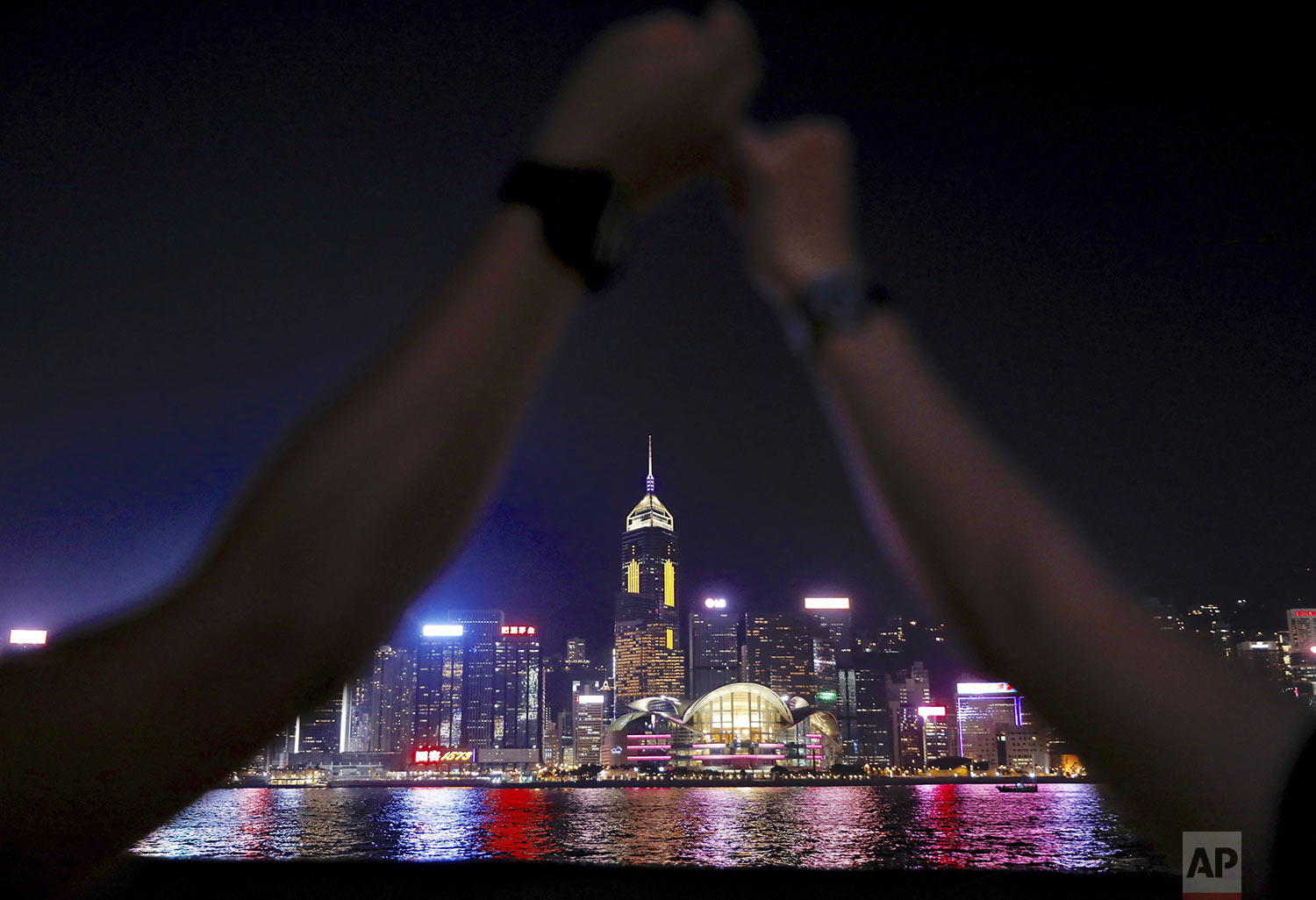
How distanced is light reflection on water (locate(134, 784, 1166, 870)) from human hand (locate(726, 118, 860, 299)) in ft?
45.4

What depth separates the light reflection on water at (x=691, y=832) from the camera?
23.5 metres

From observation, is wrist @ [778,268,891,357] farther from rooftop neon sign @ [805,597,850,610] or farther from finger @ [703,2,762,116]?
rooftop neon sign @ [805,597,850,610]

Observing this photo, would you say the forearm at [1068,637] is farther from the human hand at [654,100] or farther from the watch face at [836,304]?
the human hand at [654,100]

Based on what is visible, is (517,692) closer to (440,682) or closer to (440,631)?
(440,682)

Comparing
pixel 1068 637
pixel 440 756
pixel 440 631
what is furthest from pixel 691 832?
pixel 440 631

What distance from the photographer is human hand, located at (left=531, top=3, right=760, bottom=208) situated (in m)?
0.54

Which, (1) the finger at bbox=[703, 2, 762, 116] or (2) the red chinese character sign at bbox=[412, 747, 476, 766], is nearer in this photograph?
(1) the finger at bbox=[703, 2, 762, 116]

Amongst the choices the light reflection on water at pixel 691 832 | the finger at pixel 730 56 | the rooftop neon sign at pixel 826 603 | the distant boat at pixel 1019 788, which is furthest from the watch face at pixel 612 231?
the rooftop neon sign at pixel 826 603

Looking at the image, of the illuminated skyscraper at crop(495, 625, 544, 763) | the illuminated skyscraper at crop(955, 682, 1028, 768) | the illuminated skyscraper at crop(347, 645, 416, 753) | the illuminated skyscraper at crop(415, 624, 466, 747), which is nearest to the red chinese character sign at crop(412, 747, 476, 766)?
the illuminated skyscraper at crop(347, 645, 416, 753)

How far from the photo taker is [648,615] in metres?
136

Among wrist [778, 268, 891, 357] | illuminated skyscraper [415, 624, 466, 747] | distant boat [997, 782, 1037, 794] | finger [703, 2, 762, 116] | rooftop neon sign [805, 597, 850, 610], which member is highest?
finger [703, 2, 762, 116]

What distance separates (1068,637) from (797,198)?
1.28ft

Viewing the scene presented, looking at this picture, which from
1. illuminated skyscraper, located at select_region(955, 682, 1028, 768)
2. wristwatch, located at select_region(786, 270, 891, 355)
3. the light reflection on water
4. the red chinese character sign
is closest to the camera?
wristwatch, located at select_region(786, 270, 891, 355)

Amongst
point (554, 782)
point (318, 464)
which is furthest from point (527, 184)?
point (554, 782)
